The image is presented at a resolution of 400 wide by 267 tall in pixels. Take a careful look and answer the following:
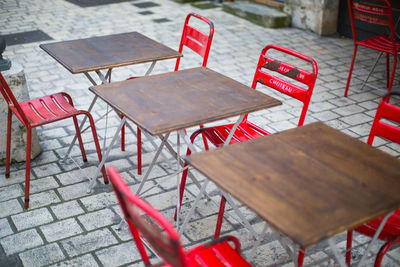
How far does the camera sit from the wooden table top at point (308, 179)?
206cm

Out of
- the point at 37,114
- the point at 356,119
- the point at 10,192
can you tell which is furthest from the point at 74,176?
the point at 356,119

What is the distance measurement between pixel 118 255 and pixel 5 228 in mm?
877

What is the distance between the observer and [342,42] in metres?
8.18

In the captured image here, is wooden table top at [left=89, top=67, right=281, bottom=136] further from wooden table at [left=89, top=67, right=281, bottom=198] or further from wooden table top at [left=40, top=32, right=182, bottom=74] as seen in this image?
wooden table top at [left=40, top=32, right=182, bottom=74]

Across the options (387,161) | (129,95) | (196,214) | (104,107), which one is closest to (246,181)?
(387,161)

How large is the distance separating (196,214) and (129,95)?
1.07 m

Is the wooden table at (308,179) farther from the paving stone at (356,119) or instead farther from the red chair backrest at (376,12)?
the red chair backrest at (376,12)

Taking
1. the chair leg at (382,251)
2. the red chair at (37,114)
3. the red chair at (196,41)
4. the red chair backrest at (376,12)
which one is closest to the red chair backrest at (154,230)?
the chair leg at (382,251)

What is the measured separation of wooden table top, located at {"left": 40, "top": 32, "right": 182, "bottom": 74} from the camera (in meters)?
3.86

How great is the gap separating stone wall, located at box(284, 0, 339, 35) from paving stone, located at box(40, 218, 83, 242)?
6107 mm

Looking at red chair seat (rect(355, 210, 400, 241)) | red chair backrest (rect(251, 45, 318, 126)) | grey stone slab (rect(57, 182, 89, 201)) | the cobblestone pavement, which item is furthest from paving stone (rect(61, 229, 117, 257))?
red chair seat (rect(355, 210, 400, 241))

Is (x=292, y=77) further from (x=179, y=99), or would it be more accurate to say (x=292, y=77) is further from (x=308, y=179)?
(x=308, y=179)

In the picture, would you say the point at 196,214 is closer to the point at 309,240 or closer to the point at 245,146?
the point at 245,146

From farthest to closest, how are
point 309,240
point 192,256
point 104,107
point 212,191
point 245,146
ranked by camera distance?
point 104,107 → point 212,191 → point 245,146 → point 192,256 → point 309,240
